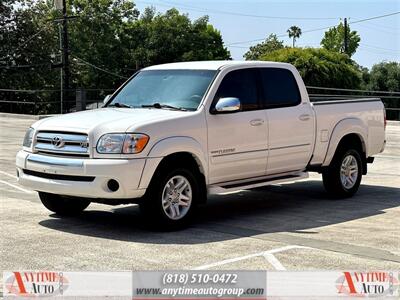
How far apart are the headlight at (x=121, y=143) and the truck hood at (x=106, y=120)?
88 millimetres

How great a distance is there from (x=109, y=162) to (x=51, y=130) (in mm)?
962

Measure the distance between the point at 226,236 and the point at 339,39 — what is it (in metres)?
85.3

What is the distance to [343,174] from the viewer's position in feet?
33.7

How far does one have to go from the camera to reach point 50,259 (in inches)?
254

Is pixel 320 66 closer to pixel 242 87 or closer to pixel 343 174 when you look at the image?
pixel 343 174

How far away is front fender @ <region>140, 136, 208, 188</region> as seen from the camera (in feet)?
24.7

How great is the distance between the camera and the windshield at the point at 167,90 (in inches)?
329

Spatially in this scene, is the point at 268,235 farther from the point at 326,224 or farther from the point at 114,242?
the point at 114,242

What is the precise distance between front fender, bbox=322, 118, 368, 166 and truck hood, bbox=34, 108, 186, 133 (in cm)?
279

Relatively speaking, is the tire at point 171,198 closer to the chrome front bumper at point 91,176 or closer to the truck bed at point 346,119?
the chrome front bumper at point 91,176

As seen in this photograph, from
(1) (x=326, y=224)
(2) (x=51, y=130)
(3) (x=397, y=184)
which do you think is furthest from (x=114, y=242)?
(3) (x=397, y=184)

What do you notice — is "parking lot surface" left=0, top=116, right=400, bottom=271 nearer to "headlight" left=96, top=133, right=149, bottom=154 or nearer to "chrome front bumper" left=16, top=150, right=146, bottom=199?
"chrome front bumper" left=16, top=150, right=146, bottom=199

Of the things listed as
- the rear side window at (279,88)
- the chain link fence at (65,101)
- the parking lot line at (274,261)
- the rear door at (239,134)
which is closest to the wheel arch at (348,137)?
the rear side window at (279,88)

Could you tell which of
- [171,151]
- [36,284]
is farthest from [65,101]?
[36,284]
